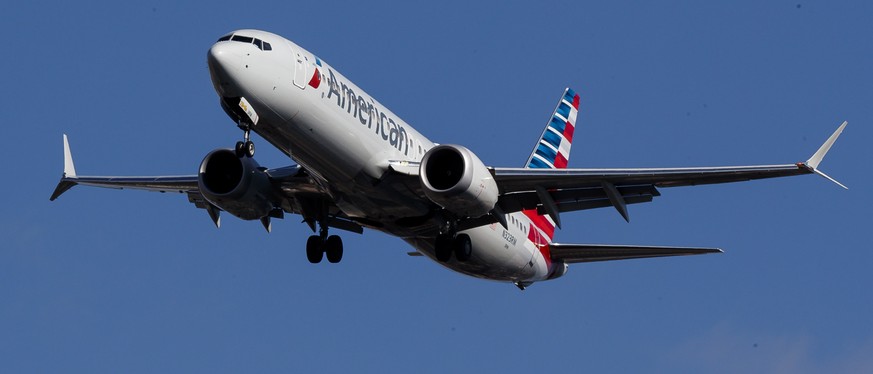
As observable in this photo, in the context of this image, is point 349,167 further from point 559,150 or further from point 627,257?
point 559,150

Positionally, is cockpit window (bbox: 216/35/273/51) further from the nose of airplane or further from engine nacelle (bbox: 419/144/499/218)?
engine nacelle (bbox: 419/144/499/218)

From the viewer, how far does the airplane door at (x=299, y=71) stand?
31391mm

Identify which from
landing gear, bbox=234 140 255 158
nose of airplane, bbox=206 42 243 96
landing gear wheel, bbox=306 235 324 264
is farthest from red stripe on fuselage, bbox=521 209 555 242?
nose of airplane, bbox=206 42 243 96

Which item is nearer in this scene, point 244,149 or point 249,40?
point 249,40

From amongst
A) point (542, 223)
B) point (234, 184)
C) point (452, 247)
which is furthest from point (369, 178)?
point (542, 223)

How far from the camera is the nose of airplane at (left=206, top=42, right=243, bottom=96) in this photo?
3017 cm

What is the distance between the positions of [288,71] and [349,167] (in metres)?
3.08

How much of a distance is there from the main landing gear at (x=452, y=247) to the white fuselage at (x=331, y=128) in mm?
520

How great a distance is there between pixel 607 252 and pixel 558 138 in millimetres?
9449

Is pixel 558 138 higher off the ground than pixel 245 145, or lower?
higher

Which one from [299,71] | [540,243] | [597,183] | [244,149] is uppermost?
[299,71]

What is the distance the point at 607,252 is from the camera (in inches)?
1615

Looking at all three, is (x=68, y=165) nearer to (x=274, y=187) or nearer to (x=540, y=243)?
(x=274, y=187)

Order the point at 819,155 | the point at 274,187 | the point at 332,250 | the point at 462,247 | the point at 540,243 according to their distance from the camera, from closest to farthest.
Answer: the point at 819,155
the point at 462,247
the point at 274,187
the point at 332,250
the point at 540,243
